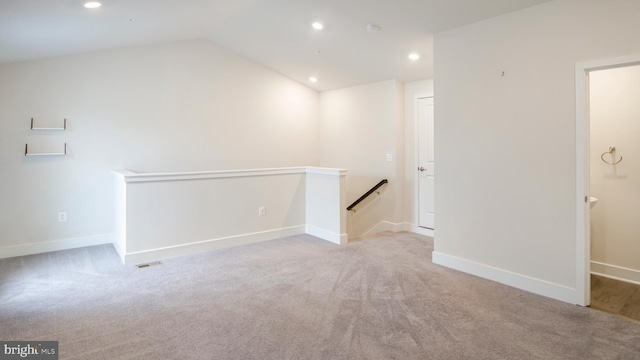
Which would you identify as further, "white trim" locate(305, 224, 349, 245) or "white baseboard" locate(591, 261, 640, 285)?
"white trim" locate(305, 224, 349, 245)

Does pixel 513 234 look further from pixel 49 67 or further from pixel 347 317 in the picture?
pixel 49 67

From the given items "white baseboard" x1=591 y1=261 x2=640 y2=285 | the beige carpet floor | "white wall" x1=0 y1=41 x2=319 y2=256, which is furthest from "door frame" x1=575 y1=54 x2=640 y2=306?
"white wall" x1=0 y1=41 x2=319 y2=256

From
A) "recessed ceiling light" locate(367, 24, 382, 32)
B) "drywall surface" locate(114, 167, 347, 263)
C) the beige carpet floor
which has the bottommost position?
the beige carpet floor

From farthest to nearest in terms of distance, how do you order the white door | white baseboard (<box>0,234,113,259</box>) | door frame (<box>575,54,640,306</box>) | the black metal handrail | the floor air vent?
the black metal handrail < the white door < white baseboard (<box>0,234,113,259</box>) < the floor air vent < door frame (<box>575,54,640,306</box>)

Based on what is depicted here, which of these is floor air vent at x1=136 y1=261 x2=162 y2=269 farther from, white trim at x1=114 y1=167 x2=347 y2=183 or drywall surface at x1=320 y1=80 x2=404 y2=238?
drywall surface at x1=320 y1=80 x2=404 y2=238

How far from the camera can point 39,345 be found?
2.33m

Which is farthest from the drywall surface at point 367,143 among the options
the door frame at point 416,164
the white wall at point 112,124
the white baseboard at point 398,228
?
the white wall at point 112,124

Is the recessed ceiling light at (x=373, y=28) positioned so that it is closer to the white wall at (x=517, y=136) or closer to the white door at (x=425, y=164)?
the white wall at (x=517, y=136)

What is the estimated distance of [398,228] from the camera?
223 inches

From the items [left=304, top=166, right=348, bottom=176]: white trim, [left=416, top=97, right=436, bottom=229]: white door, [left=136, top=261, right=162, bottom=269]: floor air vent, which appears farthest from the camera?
[left=416, top=97, right=436, bottom=229]: white door

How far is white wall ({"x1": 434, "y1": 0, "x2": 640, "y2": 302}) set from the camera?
114 inches

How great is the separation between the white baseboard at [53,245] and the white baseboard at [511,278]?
4449mm

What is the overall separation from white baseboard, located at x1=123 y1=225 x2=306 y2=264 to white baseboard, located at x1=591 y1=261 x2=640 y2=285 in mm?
3610

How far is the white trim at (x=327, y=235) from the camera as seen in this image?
15.9 feet
